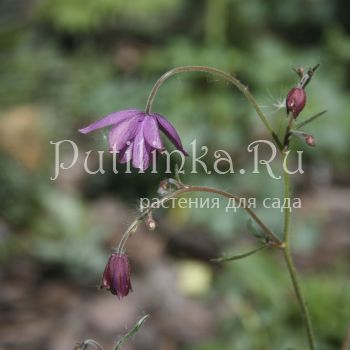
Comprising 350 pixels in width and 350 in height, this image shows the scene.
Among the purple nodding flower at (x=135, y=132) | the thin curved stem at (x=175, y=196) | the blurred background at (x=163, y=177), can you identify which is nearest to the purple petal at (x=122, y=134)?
the purple nodding flower at (x=135, y=132)

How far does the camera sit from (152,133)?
5.62 feet

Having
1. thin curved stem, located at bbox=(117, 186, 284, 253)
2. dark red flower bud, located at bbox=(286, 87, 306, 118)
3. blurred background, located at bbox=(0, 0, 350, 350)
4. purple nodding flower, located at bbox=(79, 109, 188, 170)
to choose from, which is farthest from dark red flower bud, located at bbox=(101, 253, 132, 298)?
blurred background, located at bbox=(0, 0, 350, 350)

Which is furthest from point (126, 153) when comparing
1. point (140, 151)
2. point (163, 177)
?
point (163, 177)

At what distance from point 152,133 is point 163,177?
3.81m

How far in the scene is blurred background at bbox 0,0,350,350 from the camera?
12.0ft

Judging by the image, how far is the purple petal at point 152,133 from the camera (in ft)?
5.56

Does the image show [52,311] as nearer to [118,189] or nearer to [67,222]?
[67,222]

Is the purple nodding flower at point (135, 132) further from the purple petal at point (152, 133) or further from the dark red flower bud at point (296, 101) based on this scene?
the dark red flower bud at point (296, 101)

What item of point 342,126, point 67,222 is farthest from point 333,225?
point 67,222

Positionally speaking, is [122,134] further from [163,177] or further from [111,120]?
[163,177]

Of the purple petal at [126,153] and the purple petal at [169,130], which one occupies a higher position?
the purple petal at [169,130]

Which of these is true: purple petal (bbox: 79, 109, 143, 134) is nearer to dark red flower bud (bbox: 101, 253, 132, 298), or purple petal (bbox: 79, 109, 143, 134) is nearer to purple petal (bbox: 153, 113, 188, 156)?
purple petal (bbox: 153, 113, 188, 156)

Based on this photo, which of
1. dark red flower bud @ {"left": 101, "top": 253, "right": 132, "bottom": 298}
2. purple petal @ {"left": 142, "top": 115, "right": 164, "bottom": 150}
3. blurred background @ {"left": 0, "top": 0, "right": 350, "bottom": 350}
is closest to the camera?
dark red flower bud @ {"left": 101, "top": 253, "right": 132, "bottom": 298}

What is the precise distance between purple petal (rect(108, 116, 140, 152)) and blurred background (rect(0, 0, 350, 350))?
160 cm
